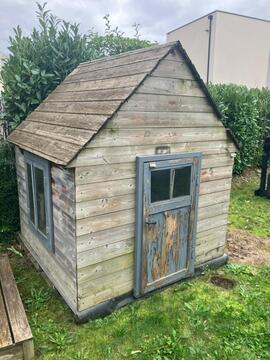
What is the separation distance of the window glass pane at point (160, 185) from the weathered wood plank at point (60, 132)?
0.95 m

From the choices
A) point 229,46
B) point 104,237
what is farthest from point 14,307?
point 229,46

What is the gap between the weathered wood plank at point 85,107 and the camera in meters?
2.92

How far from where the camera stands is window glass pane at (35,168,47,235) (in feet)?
12.3

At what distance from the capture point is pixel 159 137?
3.36m

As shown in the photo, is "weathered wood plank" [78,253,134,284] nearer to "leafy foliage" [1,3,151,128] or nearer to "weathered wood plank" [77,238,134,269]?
"weathered wood plank" [77,238,134,269]

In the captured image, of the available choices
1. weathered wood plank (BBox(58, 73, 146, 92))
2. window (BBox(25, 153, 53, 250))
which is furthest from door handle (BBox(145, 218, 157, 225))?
weathered wood plank (BBox(58, 73, 146, 92))

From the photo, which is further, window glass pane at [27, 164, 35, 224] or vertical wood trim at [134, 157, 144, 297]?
window glass pane at [27, 164, 35, 224]

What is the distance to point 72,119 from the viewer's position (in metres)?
3.30

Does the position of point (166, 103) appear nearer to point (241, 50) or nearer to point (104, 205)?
point (104, 205)

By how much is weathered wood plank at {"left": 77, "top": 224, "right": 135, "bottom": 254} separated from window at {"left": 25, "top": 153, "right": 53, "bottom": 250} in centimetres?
73

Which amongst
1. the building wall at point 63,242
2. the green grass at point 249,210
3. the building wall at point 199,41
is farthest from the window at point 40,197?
the building wall at point 199,41

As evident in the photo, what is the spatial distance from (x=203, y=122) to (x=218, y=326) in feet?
8.21

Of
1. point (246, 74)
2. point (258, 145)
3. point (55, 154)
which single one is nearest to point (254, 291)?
point (55, 154)

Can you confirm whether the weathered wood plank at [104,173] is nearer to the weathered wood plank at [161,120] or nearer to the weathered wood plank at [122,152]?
the weathered wood plank at [122,152]
